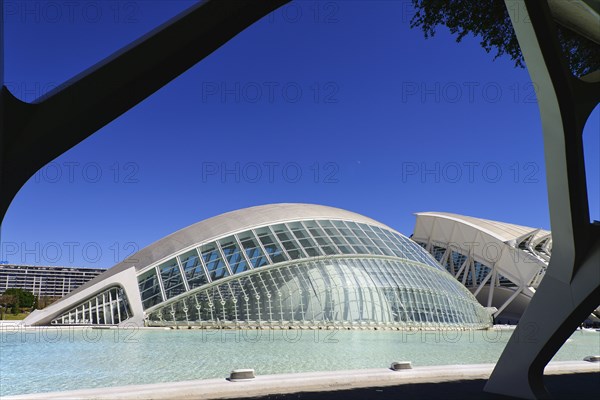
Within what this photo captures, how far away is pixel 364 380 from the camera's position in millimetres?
8680

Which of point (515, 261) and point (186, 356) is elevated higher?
point (515, 261)

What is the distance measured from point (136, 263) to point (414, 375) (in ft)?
72.5

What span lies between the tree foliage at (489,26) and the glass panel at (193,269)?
18.8 metres

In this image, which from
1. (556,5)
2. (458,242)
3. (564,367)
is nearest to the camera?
(556,5)

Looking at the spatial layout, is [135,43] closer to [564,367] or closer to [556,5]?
[556,5]

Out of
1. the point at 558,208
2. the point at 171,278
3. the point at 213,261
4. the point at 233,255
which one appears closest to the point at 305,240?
the point at 233,255

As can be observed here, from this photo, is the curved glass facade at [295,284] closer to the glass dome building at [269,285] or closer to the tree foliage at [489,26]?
the glass dome building at [269,285]

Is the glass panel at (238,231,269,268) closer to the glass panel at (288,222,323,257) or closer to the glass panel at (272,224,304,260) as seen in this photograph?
the glass panel at (272,224,304,260)

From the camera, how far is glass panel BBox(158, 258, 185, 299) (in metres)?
25.3

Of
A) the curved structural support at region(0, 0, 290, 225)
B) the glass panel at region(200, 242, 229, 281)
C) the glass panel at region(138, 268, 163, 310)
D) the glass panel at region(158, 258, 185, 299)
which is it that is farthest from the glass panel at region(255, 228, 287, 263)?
the curved structural support at region(0, 0, 290, 225)

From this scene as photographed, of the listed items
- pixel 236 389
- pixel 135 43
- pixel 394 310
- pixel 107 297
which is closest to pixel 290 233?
pixel 394 310

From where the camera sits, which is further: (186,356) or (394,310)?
(394,310)

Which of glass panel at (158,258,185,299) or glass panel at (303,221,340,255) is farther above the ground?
glass panel at (303,221,340,255)

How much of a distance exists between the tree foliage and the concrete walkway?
23.7 ft
